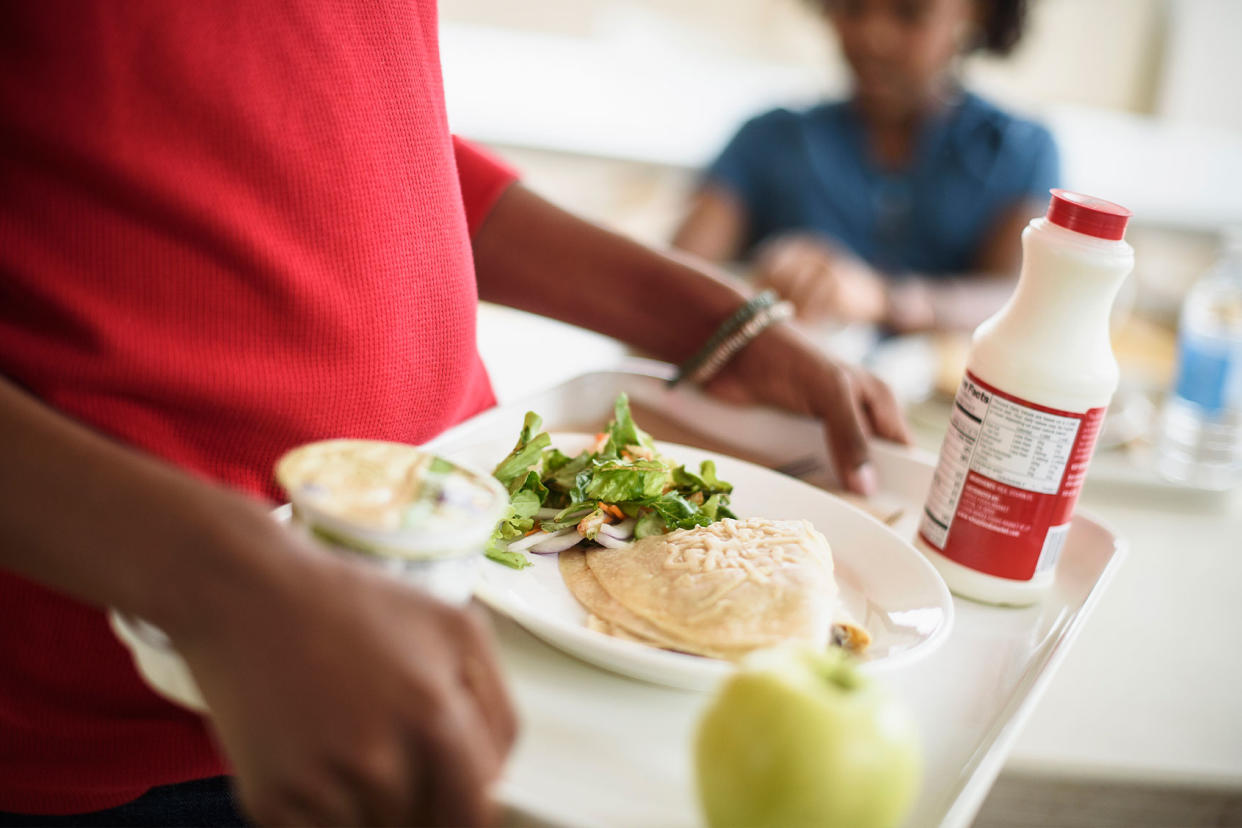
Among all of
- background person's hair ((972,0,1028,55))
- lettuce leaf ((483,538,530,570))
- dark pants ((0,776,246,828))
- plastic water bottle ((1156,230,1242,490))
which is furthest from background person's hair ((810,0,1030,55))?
dark pants ((0,776,246,828))

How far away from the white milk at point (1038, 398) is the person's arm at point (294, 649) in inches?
18.9

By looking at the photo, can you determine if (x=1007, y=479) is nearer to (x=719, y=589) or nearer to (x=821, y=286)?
(x=719, y=589)

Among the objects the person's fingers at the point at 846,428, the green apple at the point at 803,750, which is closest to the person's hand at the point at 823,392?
the person's fingers at the point at 846,428

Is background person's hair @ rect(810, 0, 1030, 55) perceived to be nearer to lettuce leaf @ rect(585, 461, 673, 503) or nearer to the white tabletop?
the white tabletop

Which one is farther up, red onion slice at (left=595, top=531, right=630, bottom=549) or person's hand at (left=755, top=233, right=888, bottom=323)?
red onion slice at (left=595, top=531, right=630, bottom=549)

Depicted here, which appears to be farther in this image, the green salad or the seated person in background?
the seated person in background

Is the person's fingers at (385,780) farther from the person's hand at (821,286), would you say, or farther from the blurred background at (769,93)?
the blurred background at (769,93)

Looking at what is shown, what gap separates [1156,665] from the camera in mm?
1132

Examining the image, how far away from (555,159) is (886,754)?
3.13m

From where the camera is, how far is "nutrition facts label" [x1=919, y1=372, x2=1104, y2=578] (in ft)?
2.49

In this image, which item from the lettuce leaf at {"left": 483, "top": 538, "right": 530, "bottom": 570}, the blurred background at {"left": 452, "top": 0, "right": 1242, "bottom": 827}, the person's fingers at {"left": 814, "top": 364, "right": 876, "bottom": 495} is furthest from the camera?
the blurred background at {"left": 452, "top": 0, "right": 1242, "bottom": 827}

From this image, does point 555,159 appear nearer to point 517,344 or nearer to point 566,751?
point 517,344

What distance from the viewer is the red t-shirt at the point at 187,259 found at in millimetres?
626

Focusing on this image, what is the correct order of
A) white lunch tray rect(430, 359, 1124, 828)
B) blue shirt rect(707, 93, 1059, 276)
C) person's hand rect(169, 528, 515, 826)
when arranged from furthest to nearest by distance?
blue shirt rect(707, 93, 1059, 276) < white lunch tray rect(430, 359, 1124, 828) < person's hand rect(169, 528, 515, 826)
